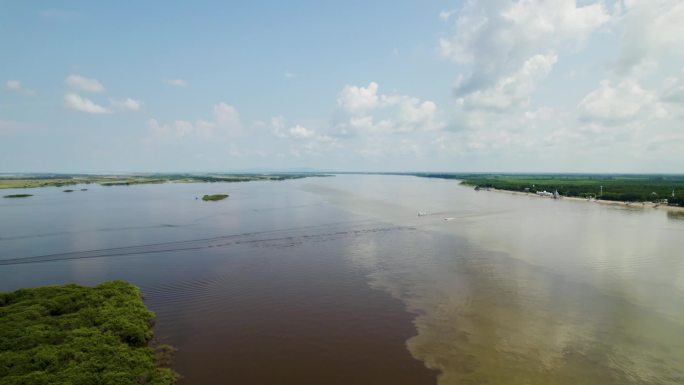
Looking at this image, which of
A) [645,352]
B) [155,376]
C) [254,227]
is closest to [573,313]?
[645,352]

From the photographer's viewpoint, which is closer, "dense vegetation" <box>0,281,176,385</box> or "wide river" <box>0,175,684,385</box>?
"dense vegetation" <box>0,281,176,385</box>

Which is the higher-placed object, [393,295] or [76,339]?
[76,339]

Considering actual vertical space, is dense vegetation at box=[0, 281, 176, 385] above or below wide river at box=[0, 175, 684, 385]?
above

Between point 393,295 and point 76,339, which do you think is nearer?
point 76,339

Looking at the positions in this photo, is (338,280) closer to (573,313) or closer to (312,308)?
(312,308)
